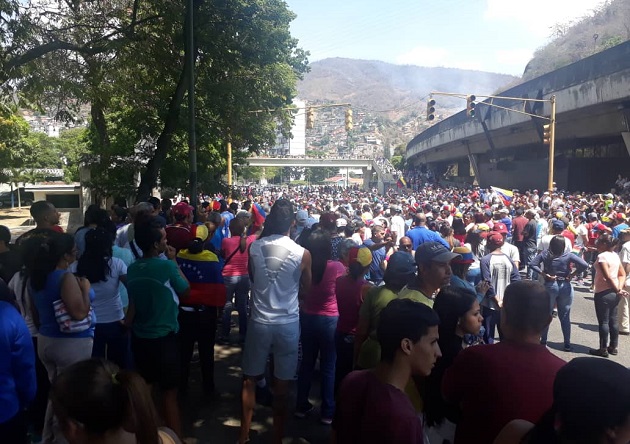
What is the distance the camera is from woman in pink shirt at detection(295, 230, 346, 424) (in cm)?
497

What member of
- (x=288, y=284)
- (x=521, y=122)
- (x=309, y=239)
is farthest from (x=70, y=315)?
(x=521, y=122)

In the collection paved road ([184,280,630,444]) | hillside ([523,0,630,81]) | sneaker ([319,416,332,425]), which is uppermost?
hillside ([523,0,630,81])

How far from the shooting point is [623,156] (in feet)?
109

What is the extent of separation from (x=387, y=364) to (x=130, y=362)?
10.7 ft

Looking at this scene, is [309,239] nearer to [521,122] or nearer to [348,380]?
[348,380]

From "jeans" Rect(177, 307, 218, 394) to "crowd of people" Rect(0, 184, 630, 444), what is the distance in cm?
2

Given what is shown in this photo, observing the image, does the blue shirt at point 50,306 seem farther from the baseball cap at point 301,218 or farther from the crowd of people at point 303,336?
the baseball cap at point 301,218

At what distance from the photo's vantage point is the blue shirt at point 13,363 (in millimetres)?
3090

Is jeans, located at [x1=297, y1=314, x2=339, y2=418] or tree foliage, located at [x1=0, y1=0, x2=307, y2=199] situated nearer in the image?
jeans, located at [x1=297, y1=314, x2=339, y2=418]

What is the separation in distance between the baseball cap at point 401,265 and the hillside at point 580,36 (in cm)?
7201

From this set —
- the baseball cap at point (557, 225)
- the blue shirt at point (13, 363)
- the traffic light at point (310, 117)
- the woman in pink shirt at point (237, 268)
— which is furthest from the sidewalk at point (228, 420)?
the traffic light at point (310, 117)

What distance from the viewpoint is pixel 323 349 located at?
512 cm

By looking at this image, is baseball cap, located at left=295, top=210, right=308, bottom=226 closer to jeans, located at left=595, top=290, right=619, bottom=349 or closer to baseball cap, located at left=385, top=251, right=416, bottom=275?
jeans, located at left=595, top=290, right=619, bottom=349

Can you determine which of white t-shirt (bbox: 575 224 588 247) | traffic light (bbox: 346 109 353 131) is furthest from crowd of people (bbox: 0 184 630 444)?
traffic light (bbox: 346 109 353 131)
